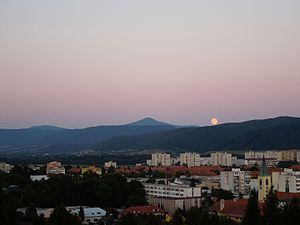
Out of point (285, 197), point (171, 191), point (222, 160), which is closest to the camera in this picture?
point (285, 197)

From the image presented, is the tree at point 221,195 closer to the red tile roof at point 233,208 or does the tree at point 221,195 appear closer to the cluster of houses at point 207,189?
the cluster of houses at point 207,189

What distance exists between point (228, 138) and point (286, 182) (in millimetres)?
82158

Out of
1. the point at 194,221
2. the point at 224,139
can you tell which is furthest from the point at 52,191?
the point at 224,139

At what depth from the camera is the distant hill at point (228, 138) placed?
326 feet

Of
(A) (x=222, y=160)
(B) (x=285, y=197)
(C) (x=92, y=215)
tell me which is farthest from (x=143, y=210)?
(A) (x=222, y=160)

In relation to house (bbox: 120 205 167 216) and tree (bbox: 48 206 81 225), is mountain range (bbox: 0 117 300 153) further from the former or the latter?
tree (bbox: 48 206 81 225)

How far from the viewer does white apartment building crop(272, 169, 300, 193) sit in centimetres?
3266

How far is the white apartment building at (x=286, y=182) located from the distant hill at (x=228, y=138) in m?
56.2

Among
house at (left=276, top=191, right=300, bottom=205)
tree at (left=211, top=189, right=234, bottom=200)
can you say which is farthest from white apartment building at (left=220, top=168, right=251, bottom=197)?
house at (left=276, top=191, right=300, bottom=205)

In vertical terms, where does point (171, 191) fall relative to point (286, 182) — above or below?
below

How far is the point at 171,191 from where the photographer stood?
3216 centimetres

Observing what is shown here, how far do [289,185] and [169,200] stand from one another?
24.1 feet

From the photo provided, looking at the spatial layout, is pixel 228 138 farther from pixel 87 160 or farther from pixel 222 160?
pixel 222 160

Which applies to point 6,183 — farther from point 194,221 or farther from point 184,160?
point 184,160
